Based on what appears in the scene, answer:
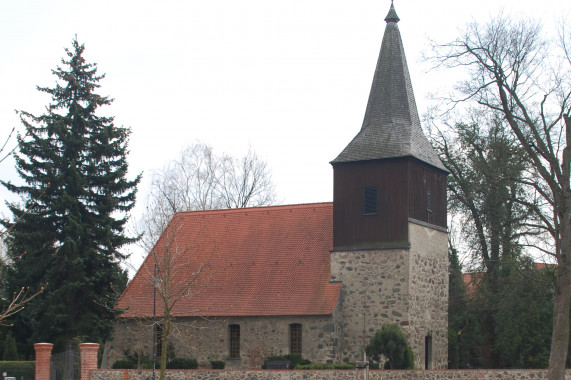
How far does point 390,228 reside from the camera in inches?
1177

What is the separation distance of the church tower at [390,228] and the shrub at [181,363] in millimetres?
5591

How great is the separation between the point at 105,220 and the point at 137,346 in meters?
5.64

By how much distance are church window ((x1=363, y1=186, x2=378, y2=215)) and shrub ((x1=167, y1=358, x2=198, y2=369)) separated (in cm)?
874

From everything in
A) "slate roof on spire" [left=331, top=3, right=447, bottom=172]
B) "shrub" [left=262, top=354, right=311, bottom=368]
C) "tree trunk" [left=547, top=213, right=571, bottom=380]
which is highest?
"slate roof on spire" [left=331, top=3, right=447, bottom=172]

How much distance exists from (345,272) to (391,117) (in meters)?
6.36

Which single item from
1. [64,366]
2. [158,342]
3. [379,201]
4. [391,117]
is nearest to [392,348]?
[379,201]

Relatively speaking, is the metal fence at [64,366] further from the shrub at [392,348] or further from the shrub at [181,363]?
the shrub at [392,348]

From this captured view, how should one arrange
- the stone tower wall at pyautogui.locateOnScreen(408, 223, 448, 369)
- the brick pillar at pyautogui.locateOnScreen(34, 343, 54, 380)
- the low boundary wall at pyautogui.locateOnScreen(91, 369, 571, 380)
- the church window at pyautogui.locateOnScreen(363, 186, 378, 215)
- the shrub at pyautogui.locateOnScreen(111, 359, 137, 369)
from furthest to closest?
the shrub at pyautogui.locateOnScreen(111, 359, 137, 369) → the church window at pyautogui.locateOnScreen(363, 186, 378, 215) → the stone tower wall at pyautogui.locateOnScreen(408, 223, 448, 369) → the brick pillar at pyautogui.locateOnScreen(34, 343, 54, 380) → the low boundary wall at pyautogui.locateOnScreen(91, 369, 571, 380)

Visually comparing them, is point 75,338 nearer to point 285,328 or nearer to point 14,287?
point 14,287

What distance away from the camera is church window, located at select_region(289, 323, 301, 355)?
30141 mm

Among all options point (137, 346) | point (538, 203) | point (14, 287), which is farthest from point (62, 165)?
point (538, 203)

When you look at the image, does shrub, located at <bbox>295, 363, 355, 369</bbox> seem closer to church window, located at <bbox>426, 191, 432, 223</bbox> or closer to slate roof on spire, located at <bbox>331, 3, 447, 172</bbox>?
church window, located at <bbox>426, 191, 432, 223</bbox>

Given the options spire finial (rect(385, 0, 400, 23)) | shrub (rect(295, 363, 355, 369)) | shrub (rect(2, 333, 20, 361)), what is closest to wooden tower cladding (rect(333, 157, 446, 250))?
shrub (rect(295, 363, 355, 369))

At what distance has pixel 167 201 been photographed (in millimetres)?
48062
